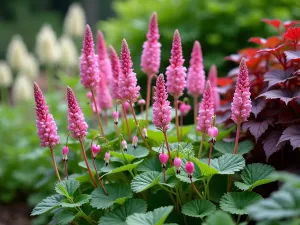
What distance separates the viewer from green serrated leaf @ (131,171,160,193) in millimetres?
1721

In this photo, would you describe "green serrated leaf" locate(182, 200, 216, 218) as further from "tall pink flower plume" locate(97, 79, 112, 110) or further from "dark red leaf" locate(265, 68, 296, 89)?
"tall pink flower plume" locate(97, 79, 112, 110)

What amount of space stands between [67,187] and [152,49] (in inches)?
29.2

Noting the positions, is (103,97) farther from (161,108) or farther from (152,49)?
(161,108)

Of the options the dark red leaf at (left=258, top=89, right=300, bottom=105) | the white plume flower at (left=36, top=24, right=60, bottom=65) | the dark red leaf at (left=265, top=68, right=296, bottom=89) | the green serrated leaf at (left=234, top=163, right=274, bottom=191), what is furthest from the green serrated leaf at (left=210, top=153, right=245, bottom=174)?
the white plume flower at (left=36, top=24, right=60, bottom=65)

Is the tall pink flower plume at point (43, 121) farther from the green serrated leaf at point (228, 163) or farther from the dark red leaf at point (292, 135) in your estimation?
the dark red leaf at point (292, 135)

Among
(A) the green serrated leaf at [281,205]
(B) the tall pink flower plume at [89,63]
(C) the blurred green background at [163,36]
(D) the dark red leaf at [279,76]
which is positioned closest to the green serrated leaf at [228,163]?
(D) the dark red leaf at [279,76]

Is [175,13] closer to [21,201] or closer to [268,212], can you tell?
[21,201]

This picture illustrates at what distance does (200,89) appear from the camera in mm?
2258

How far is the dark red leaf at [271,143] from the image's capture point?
75.7 inches

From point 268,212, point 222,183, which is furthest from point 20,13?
point 268,212

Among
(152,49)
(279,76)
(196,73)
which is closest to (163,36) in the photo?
(196,73)

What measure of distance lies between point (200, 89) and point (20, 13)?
9023 mm

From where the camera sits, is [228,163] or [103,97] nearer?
[228,163]

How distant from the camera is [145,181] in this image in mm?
1774
